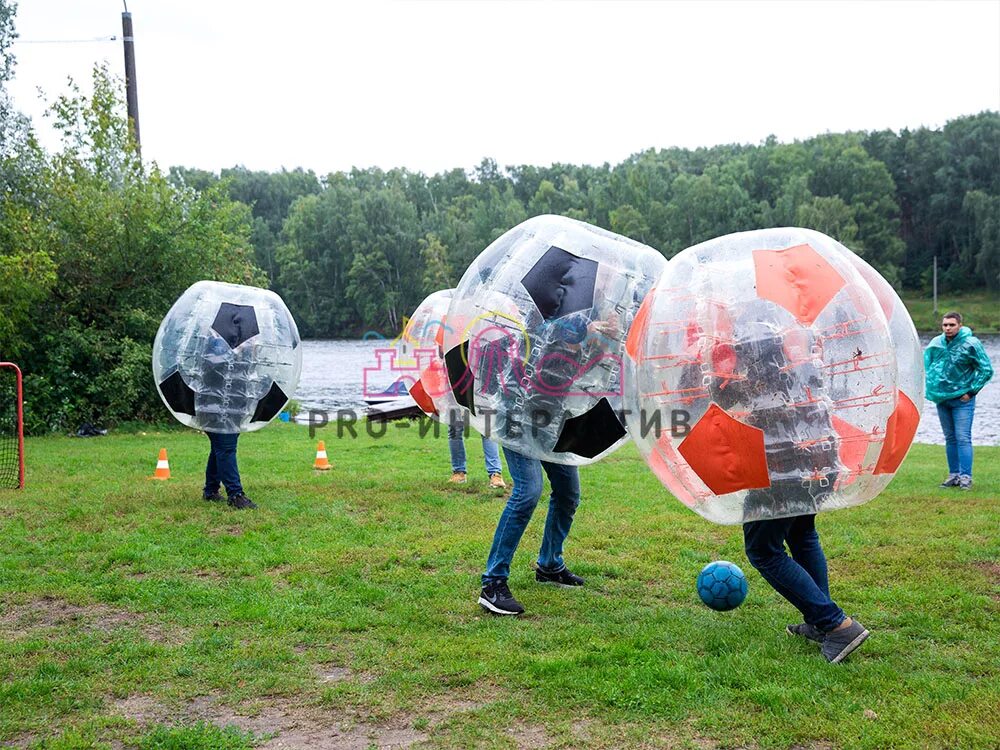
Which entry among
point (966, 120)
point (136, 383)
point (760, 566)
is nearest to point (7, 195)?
point (136, 383)

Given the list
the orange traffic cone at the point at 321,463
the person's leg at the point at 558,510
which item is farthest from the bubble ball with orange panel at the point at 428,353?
the orange traffic cone at the point at 321,463

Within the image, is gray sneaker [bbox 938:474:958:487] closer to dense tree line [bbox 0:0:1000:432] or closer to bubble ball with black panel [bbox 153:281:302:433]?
bubble ball with black panel [bbox 153:281:302:433]

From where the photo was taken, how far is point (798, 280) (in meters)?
4.46

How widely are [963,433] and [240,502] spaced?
781 cm

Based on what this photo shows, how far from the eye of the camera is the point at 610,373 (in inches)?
214

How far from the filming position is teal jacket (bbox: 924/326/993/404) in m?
10.0

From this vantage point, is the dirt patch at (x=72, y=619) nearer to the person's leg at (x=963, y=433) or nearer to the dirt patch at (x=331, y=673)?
the dirt patch at (x=331, y=673)

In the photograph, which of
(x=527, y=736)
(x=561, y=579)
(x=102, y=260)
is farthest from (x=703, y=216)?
(x=527, y=736)

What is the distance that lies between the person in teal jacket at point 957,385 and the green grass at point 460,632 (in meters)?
1.42

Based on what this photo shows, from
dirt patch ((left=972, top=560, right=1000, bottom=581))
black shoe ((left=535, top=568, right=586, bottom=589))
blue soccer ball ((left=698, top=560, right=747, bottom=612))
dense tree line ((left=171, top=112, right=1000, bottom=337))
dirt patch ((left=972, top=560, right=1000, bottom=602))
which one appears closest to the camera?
blue soccer ball ((left=698, top=560, right=747, bottom=612))

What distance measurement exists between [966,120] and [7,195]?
2927 inches

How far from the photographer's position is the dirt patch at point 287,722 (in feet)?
12.8

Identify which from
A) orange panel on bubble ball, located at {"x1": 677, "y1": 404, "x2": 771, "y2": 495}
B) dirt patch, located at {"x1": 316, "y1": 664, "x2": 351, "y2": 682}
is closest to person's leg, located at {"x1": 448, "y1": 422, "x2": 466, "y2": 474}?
dirt patch, located at {"x1": 316, "y1": 664, "x2": 351, "y2": 682}

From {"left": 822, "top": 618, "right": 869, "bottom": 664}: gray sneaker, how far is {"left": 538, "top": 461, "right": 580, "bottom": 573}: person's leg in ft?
6.00
